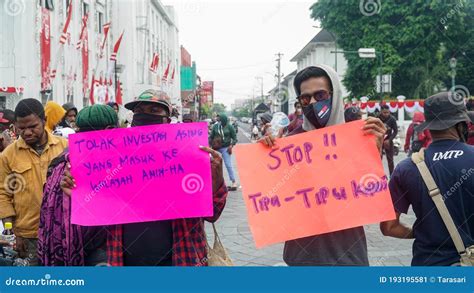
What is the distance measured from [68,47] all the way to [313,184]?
59.5 feet

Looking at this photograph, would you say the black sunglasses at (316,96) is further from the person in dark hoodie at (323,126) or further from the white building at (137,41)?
the white building at (137,41)

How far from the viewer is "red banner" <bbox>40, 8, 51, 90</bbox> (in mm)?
16186

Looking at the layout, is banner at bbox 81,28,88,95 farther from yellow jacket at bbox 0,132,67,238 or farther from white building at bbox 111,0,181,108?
yellow jacket at bbox 0,132,67,238

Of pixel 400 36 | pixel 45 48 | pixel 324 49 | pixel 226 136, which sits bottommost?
pixel 226 136

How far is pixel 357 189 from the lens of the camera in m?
2.46

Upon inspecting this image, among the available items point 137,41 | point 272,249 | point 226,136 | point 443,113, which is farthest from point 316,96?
point 137,41

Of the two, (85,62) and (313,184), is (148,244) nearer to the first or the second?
(313,184)

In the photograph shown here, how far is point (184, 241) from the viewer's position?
2.50 m

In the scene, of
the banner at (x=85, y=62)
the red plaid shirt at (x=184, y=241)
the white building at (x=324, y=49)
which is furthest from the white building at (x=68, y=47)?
the white building at (x=324, y=49)

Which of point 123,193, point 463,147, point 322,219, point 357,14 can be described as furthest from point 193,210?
point 357,14

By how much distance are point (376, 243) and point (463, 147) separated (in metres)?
3.93

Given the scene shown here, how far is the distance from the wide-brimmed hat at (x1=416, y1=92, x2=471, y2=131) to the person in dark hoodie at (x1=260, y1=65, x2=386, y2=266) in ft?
0.91
